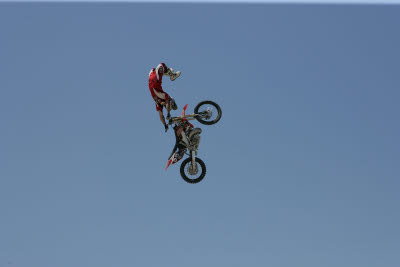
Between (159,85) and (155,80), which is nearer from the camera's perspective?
(155,80)

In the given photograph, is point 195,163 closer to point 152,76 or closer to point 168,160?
point 168,160

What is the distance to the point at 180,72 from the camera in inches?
1742

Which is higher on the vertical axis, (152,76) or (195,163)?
(152,76)

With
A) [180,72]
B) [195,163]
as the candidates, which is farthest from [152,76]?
[195,163]

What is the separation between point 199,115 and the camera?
4509cm

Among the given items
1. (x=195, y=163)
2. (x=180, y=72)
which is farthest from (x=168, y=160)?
(x=180, y=72)

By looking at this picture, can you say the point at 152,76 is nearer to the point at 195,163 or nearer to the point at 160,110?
the point at 160,110

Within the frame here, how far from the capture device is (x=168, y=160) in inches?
1777

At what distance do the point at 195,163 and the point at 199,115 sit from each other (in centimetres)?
211

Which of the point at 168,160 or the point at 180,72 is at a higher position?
the point at 180,72

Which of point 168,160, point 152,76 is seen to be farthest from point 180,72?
point 168,160

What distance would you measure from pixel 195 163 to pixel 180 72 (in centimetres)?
411

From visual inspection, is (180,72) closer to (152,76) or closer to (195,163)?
(152,76)

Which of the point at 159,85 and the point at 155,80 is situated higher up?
the point at 155,80
